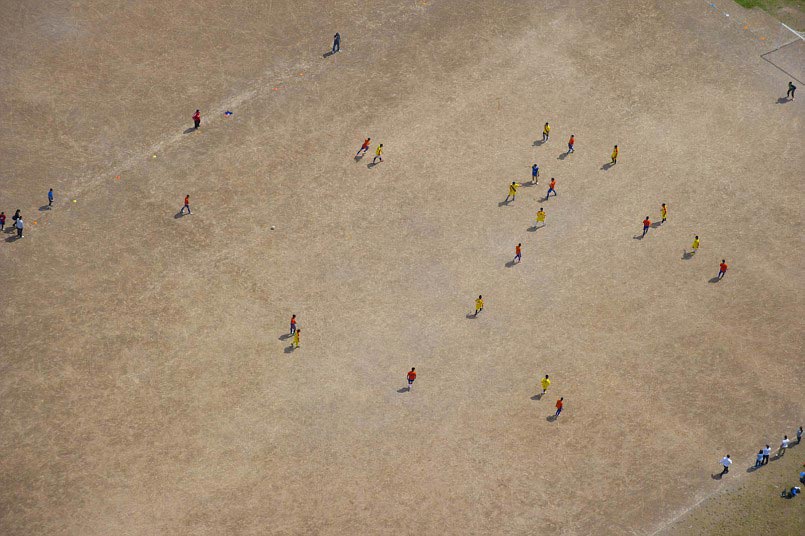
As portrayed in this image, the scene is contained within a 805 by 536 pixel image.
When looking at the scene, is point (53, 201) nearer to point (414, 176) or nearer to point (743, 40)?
point (414, 176)

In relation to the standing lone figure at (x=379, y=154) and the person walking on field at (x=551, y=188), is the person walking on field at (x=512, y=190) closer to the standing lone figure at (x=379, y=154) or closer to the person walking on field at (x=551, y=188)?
the person walking on field at (x=551, y=188)

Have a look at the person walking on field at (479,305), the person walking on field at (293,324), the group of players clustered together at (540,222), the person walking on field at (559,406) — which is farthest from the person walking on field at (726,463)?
the person walking on field at (293,324)

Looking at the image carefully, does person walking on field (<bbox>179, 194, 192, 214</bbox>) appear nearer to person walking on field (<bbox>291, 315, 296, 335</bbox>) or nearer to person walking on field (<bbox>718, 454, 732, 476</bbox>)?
person walking on field (<bbox>291, 315, 296, 335</bbox>)

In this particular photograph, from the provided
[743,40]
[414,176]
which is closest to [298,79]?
[414,176]

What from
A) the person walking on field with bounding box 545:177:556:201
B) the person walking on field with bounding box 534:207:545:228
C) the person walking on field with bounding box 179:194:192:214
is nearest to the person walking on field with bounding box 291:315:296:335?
the person walking on field with bounding box 179:194:192:214

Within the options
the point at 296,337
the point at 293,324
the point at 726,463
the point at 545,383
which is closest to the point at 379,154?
the point at 293,324

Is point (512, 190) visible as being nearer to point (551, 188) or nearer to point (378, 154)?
point (551, 188)
